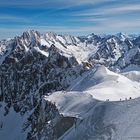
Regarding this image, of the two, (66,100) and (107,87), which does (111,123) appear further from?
(107,87)

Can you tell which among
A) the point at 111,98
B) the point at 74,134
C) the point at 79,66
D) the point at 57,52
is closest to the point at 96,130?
the point at 74,134

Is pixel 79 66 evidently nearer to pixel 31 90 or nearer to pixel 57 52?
pixel 57 52

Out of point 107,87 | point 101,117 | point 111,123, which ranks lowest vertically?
point 107,87

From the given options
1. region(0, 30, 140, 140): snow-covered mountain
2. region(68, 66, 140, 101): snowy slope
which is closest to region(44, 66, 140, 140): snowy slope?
region(0, 30, 140, 140): snow-covered mountain

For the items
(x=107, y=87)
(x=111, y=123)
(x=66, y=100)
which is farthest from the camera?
(x=107, y=87)

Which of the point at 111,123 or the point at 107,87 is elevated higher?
the point at 111,123

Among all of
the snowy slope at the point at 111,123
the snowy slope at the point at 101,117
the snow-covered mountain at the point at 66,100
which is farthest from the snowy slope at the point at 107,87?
the snowy slope at the point at 111,123

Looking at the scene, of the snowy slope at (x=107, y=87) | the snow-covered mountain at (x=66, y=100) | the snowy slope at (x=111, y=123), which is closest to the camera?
the snowy slope at (x=111, y=123)

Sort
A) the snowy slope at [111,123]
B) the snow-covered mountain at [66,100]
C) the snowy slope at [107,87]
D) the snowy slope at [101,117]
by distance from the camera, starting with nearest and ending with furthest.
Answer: the snowy slope at [111,123] → the snowy slope at [101,117] → the snow-covered mountain at [66,100] → the snowy slope at [107,87]

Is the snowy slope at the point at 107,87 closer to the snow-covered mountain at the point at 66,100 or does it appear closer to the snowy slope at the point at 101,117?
the snow-covered mountain at the point at 66,100

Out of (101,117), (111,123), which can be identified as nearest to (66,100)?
(101,117)

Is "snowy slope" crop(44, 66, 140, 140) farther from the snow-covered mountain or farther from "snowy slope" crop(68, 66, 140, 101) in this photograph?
"snowy slope" crop(68, 66, 140, 101)
